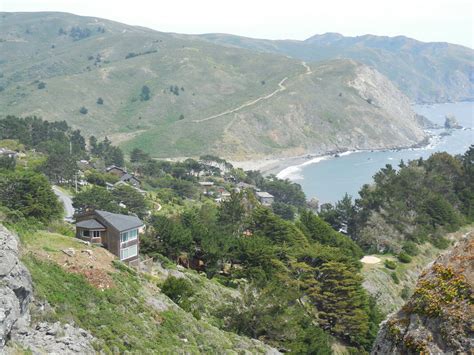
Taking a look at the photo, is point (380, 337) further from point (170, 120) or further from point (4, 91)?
point (4, 91)

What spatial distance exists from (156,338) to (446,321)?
12672 mm

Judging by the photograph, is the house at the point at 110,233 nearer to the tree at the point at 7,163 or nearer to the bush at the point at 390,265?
the bush at the point at 390,265

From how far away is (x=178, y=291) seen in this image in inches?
1101

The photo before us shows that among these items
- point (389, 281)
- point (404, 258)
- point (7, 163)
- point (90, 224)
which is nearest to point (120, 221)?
point (90, 224)

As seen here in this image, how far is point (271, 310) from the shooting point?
2978 centimetres

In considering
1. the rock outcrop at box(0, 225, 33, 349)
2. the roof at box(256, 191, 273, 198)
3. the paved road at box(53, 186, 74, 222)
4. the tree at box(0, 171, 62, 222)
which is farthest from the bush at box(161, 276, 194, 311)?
the roof at box(256, 191, 273, 198)

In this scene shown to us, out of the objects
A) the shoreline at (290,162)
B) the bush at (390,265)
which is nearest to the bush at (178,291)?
the bush at (390,265)

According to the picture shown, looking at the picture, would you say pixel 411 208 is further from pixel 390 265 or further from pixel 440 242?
pixel 390 265

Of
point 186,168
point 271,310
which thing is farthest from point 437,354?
point 186,168

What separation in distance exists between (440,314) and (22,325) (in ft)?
38.7

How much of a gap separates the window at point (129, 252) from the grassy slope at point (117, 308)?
3182 millimetres

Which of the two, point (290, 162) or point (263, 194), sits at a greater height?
point (263, 194)

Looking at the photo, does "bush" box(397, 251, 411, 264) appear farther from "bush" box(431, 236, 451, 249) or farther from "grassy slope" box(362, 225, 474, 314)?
"bush" box(431, 236, 451, 249)

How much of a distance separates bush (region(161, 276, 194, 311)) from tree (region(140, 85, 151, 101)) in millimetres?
171781
